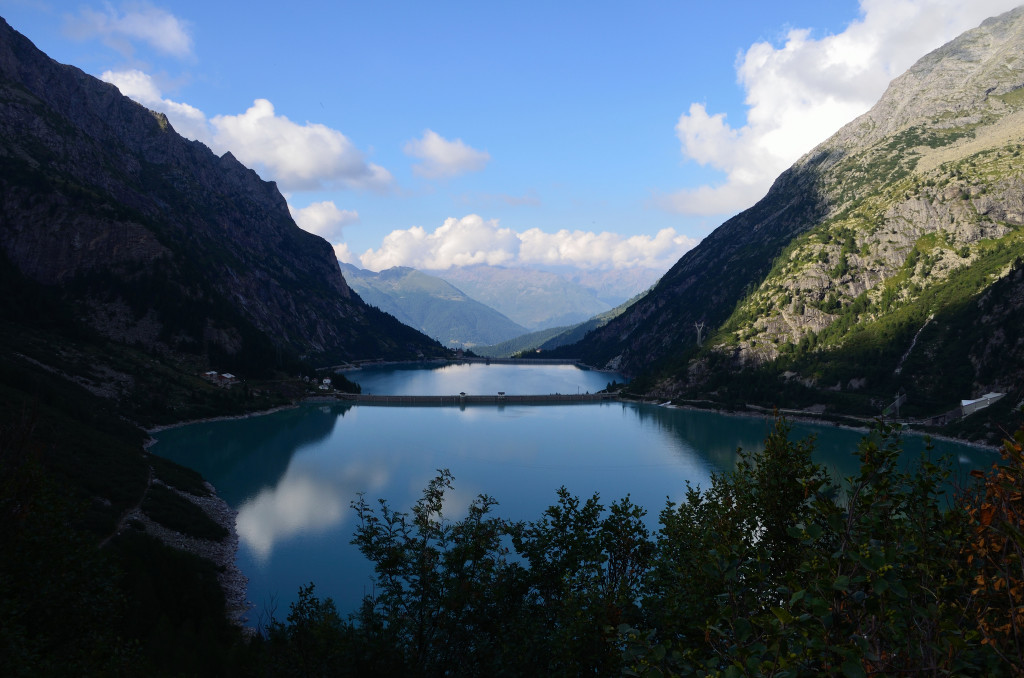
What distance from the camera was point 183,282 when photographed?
178 m

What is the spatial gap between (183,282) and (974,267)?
23400cm

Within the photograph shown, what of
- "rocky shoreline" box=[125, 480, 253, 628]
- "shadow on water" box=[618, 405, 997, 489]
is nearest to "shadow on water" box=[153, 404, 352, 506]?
"rocky shoreline" box=[125, 480, 253, 628]

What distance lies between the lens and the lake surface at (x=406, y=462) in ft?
197

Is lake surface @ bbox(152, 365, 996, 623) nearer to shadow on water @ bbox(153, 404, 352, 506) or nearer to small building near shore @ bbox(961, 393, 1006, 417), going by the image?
shadow on water @ bbox(153, 404, 352, 506)

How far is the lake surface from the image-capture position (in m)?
60.2

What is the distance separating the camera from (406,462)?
106m

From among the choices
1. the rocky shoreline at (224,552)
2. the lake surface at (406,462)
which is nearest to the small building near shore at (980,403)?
the lake surface at (406,462)

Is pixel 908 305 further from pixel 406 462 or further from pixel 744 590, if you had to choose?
pixel 744 590

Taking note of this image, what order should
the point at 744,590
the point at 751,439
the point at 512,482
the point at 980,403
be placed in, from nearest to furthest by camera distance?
the point at 744,590
the point at 512,482
the point at 980,403
the point at 751,439

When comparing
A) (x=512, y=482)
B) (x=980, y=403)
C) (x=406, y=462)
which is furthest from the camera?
(x=980, y=403)

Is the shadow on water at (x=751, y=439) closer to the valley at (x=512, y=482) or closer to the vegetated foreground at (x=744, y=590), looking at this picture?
the valley at (x=512, y=482)

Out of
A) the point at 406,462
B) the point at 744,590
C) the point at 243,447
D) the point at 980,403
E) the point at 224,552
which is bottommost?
the point at 224,552

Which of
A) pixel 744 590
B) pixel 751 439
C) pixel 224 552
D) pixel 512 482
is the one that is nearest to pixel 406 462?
pixel 512 482

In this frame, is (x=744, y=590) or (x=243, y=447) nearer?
(x=744, y=590)
